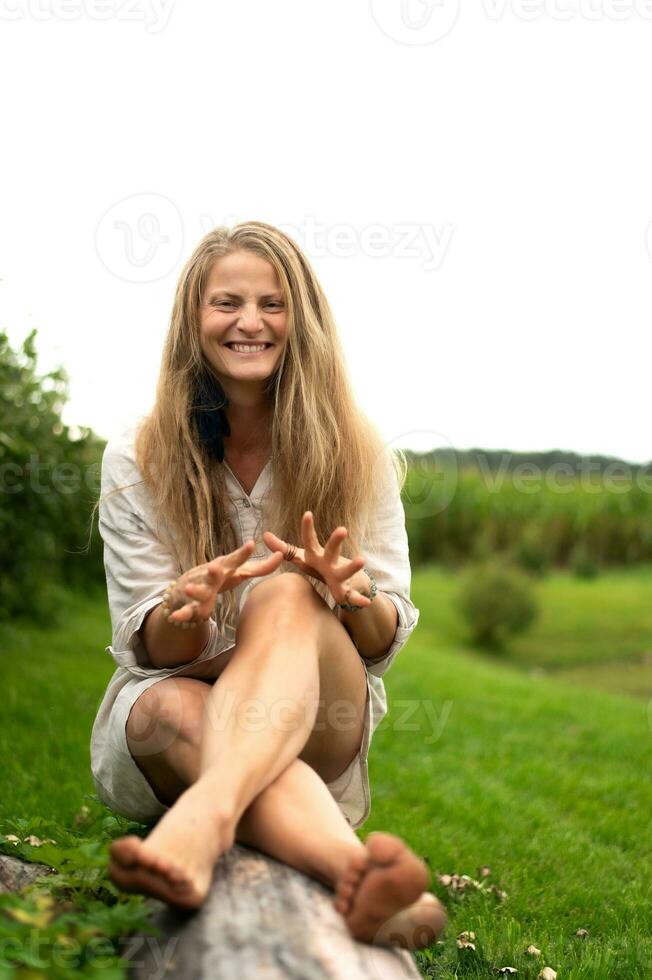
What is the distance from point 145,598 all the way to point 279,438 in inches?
22.7

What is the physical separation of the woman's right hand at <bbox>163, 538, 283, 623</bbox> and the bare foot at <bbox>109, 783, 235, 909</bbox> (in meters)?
0.43

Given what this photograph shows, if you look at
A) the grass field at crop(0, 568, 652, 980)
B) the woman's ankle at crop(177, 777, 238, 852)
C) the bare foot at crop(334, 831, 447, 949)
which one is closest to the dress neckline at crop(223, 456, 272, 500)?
the grass field at crop(0, 568, 652, 980)

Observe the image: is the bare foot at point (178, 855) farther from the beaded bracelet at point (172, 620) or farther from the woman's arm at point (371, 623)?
the woman's arm at point (371, 623)

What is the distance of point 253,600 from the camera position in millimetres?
2223

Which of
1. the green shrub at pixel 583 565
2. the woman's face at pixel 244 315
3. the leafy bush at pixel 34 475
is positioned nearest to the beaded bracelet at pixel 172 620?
the woman's face at pixel 244 315

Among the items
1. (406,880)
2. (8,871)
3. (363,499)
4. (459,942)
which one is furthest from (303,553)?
(459,942)

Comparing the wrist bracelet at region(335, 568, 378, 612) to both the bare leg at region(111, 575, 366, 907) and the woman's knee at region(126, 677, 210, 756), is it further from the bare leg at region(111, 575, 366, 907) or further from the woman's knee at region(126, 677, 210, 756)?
the woman's knee at region(126, 677, 210, 756)

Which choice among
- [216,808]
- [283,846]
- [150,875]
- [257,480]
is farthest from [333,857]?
[257,480]

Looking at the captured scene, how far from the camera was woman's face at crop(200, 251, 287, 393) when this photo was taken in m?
2.69

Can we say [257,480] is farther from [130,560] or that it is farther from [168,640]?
[168,640]

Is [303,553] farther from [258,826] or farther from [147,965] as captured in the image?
[147,965]

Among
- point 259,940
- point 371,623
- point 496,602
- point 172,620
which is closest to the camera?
point 259,940

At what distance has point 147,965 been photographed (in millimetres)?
1708

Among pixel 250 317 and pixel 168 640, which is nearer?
pixel 168 640
